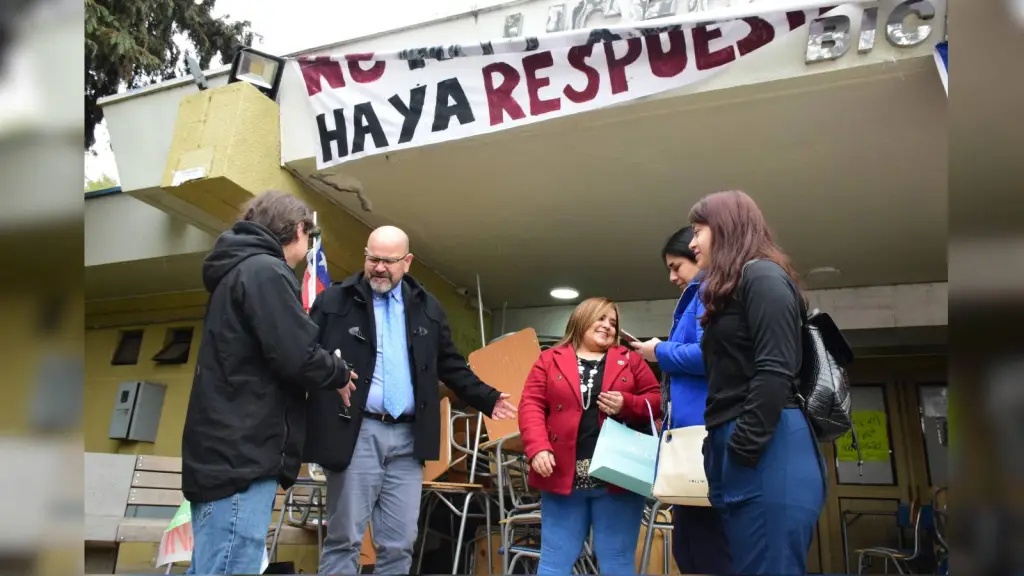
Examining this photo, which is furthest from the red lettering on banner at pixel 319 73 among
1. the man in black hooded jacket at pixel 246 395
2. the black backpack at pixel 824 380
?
the black backpack at pixel 824 380

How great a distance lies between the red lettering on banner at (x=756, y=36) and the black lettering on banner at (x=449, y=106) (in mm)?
1388

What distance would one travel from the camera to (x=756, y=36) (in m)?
3.23

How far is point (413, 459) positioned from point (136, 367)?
4837mm

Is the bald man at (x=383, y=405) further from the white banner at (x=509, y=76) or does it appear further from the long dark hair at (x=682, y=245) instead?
the white banner at (x=509, y=76)

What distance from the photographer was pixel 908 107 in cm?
347

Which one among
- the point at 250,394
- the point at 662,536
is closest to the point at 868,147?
the point at 662,536

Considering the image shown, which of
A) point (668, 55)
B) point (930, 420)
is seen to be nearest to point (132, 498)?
point (668, 55)

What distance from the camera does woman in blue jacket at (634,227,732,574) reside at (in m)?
2.11

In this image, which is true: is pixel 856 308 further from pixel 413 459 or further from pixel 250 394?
pixel 250 394

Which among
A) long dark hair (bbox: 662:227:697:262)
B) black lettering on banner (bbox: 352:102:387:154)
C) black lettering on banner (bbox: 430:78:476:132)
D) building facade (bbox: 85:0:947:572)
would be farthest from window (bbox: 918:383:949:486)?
black lettering on banner (bbox: 352:102:387:154)

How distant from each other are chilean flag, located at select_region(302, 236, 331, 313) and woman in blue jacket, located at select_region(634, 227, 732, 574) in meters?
2.11

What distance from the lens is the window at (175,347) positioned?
243 inches

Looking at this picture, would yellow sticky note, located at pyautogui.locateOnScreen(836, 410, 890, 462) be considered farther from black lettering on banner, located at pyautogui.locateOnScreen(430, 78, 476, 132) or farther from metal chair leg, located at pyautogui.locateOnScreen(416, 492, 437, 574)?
black lettering on banner, located at pyautogui.locateOnScreen(430, 78, 476, 132)

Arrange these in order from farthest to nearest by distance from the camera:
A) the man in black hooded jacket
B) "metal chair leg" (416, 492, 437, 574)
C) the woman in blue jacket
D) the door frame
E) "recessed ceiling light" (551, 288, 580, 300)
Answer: the door frame → "recessed ceiling light" (551, 288, 580, 300) → "metal chair leg" (416, 492, 437, 574) → the woman in blue jacket → the man in black hooded jacket
